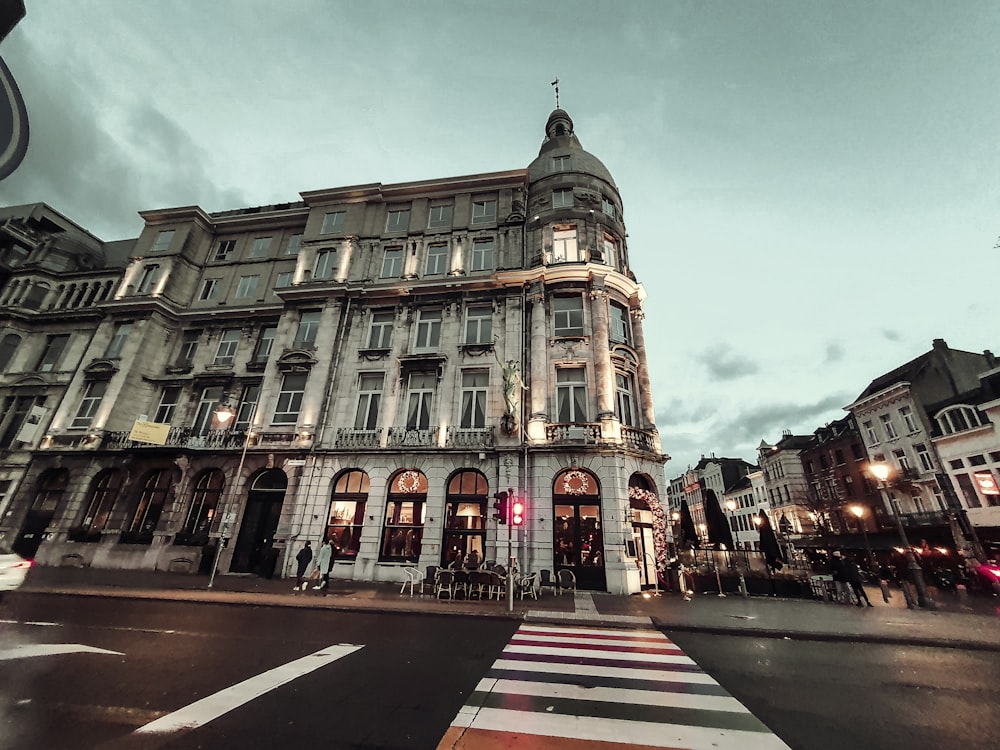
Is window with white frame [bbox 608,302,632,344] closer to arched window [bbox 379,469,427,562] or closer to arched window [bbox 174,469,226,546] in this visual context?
arched window [bbox 379,469,427,562]

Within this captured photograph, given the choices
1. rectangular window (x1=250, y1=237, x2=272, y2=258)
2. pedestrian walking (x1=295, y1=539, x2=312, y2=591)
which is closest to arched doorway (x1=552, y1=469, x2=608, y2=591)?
pedestrian walking (x1=295, y1=539, x2=312, y2=591)

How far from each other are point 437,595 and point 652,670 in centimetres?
967

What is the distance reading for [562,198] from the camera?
2581 cm

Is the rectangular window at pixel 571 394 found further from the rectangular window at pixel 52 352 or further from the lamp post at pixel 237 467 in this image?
the rectangular window at pixel 52 352

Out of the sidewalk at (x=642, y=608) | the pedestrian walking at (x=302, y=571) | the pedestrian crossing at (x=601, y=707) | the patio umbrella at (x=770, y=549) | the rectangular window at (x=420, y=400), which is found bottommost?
the pedestrian crossing at (x=601, y=707)

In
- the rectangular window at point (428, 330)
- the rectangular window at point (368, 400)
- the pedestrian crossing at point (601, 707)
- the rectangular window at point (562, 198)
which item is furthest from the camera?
the rectangular window at point (562, 198)

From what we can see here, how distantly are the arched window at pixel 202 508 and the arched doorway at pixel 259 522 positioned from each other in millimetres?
1852

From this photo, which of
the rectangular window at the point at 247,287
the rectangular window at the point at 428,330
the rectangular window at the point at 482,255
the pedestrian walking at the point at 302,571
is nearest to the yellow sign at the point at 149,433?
the rectangular window at the point at 247,287

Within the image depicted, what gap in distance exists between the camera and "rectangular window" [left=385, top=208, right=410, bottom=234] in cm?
2731

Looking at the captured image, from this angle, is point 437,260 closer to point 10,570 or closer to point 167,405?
point 167,405

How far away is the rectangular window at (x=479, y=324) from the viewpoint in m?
23.0

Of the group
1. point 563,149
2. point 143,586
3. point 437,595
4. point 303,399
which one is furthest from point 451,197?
point 143,586

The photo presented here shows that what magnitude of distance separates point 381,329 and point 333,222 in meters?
9.54

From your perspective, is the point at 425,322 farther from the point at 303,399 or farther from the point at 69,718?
the point at 69,718
